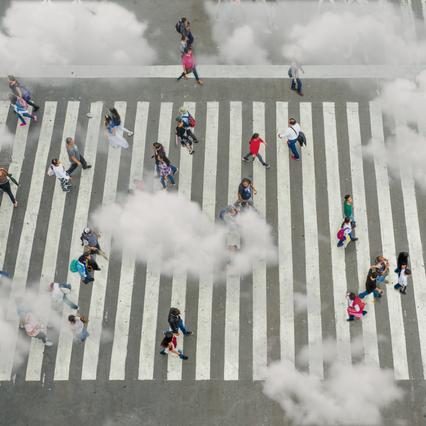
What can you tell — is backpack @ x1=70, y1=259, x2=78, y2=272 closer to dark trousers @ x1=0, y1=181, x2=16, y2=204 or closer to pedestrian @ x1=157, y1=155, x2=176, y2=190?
dark trousers @ x1=0, y1=181, x2=16, y2=204

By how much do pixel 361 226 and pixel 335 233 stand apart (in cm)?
72

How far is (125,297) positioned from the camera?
14.2m

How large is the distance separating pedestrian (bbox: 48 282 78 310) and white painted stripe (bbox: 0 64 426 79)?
7.22 meters

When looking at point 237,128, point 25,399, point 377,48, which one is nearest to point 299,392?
point 25,399

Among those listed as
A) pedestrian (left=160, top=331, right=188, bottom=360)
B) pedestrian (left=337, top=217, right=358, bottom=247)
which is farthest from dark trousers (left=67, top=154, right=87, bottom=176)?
pedestrian (left=337, top=217, right=358, bottom=247)

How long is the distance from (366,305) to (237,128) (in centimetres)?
622

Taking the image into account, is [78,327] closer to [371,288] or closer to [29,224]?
[29,224]

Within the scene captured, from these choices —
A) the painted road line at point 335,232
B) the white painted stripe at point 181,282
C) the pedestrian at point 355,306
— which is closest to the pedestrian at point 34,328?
the white painted stripe at point 181,282

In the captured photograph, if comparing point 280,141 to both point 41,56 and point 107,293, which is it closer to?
point 107,293

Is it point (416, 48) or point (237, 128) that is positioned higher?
point (416, 48)

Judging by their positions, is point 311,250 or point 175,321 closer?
point 175,321

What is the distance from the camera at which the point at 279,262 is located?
14508 millimetres

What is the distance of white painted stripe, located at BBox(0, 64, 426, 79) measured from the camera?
56.4ft

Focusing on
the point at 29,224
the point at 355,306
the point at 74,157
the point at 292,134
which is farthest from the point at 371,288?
the point at 29,224
